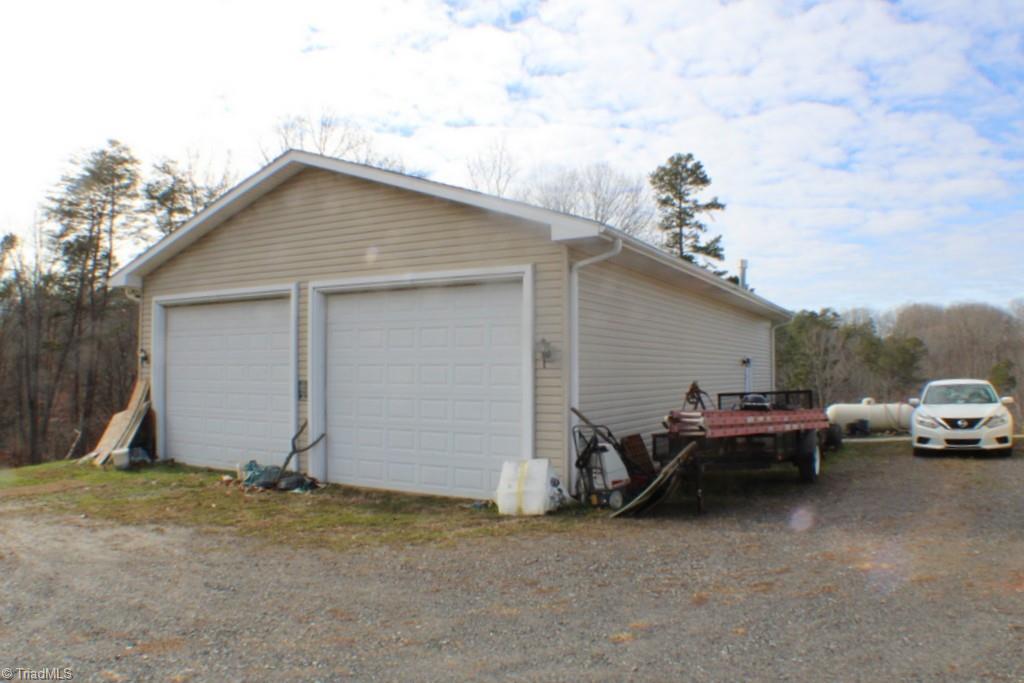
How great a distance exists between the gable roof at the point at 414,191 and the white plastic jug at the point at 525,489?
246 centimetres

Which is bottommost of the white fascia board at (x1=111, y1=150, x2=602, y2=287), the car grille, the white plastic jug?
the white plastic jug

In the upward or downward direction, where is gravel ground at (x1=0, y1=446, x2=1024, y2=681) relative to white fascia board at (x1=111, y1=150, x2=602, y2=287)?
downward

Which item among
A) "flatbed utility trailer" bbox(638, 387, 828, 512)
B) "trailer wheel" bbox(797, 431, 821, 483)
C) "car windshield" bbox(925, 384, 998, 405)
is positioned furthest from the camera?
"car windshield" bbox(925, 384, 998, 405)

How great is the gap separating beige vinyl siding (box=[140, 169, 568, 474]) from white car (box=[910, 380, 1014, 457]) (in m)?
7.49

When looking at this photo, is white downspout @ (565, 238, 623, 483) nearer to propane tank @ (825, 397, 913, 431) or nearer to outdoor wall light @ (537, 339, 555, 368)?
outdoor wall light @ (537, 339, 555, 368)

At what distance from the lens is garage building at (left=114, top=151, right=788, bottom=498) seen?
24.8 feet

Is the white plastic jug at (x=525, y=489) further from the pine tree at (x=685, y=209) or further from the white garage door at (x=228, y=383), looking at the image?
the pine tree at (x=685, y=209)

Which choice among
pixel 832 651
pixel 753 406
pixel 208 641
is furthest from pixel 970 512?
pixel 208 641

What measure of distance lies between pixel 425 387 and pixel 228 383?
12.2 feet

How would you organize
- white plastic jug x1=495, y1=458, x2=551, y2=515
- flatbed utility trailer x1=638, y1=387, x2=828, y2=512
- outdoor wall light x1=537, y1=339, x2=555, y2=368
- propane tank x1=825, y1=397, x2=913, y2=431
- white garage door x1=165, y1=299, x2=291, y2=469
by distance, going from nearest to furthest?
white plastic jug x1=495, y1=458, x2=551, y2=515, flatbed utility trailer x1=638, y1=387, x2=828, y2=512, outdoor wall light x1=537, y1=339, x2=555, y2=368, white garage door x1=165, y1=299, x2=291, y2=469, propane tank x1=825, y1=397, x2=913, y2=431

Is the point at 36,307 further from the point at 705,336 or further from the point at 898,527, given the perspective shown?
the point at 898,527

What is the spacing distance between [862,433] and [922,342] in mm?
25240

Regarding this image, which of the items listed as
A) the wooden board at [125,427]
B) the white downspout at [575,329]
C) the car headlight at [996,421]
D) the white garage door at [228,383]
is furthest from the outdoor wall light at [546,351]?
the car headlight at [996,421]

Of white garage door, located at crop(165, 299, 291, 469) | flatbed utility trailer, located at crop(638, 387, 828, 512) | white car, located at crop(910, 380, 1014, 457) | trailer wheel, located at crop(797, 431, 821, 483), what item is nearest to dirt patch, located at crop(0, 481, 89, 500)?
A: white garage door, located at crop(165, 299, 291, 469)
